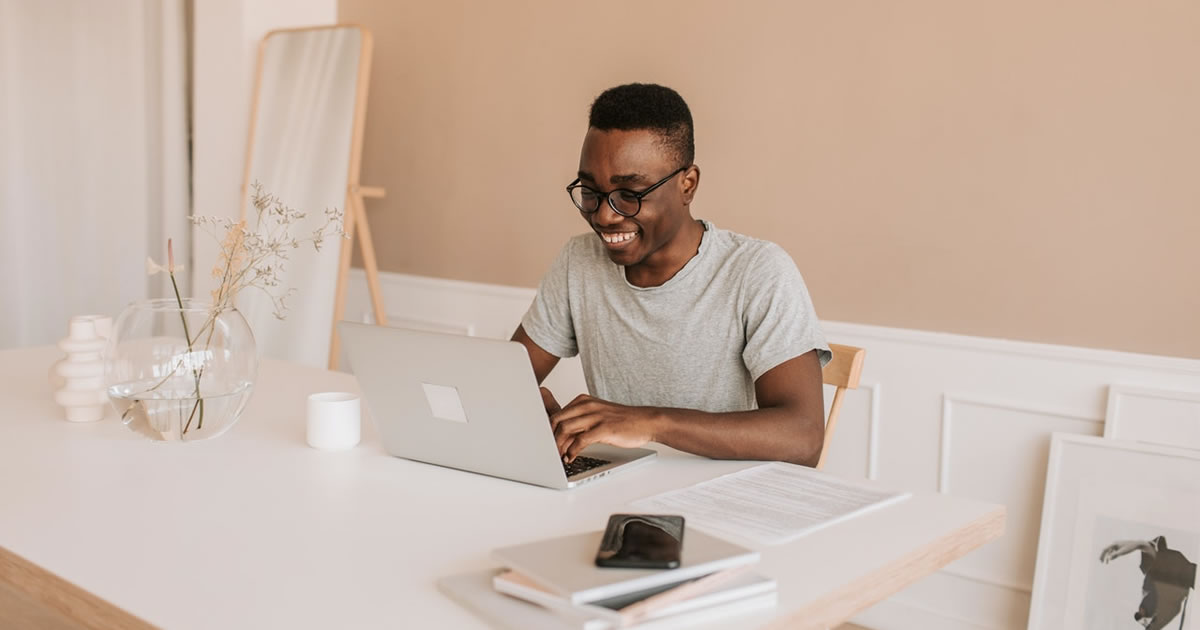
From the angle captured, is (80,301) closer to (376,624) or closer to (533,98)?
(533,98)

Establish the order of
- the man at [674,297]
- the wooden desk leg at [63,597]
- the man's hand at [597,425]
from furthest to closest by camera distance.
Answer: the man at [674,297] < the man's hand at [597,425] < the wooden desk leg at [63,597]

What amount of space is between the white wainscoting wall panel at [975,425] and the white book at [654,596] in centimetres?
164

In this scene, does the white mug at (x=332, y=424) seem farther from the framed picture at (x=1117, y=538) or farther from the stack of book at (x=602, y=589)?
the framed picture at (x=1117, y=538)

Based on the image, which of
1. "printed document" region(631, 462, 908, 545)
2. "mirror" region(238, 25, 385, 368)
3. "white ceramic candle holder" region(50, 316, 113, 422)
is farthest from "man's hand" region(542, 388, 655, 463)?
"mirror" region(238, 25, 385, 368)

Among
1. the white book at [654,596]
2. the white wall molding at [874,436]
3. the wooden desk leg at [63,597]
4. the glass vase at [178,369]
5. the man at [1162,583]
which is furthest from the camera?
the white wall molding at [874,436]

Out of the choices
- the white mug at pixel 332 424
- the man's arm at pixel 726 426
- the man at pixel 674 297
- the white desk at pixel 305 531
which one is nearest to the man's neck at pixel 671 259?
the man at pixel 674 297

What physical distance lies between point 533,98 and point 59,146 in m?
1.74

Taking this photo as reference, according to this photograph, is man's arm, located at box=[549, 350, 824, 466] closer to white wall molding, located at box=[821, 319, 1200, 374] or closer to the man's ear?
the man's ear

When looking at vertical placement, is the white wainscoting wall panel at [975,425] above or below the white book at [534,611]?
below

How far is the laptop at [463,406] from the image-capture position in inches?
53.8

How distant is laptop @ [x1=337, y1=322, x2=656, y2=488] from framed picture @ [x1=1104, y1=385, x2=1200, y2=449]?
1.32m

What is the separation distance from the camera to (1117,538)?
92.4 inches

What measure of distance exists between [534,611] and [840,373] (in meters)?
1.11

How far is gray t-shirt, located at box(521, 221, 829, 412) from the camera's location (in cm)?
184
